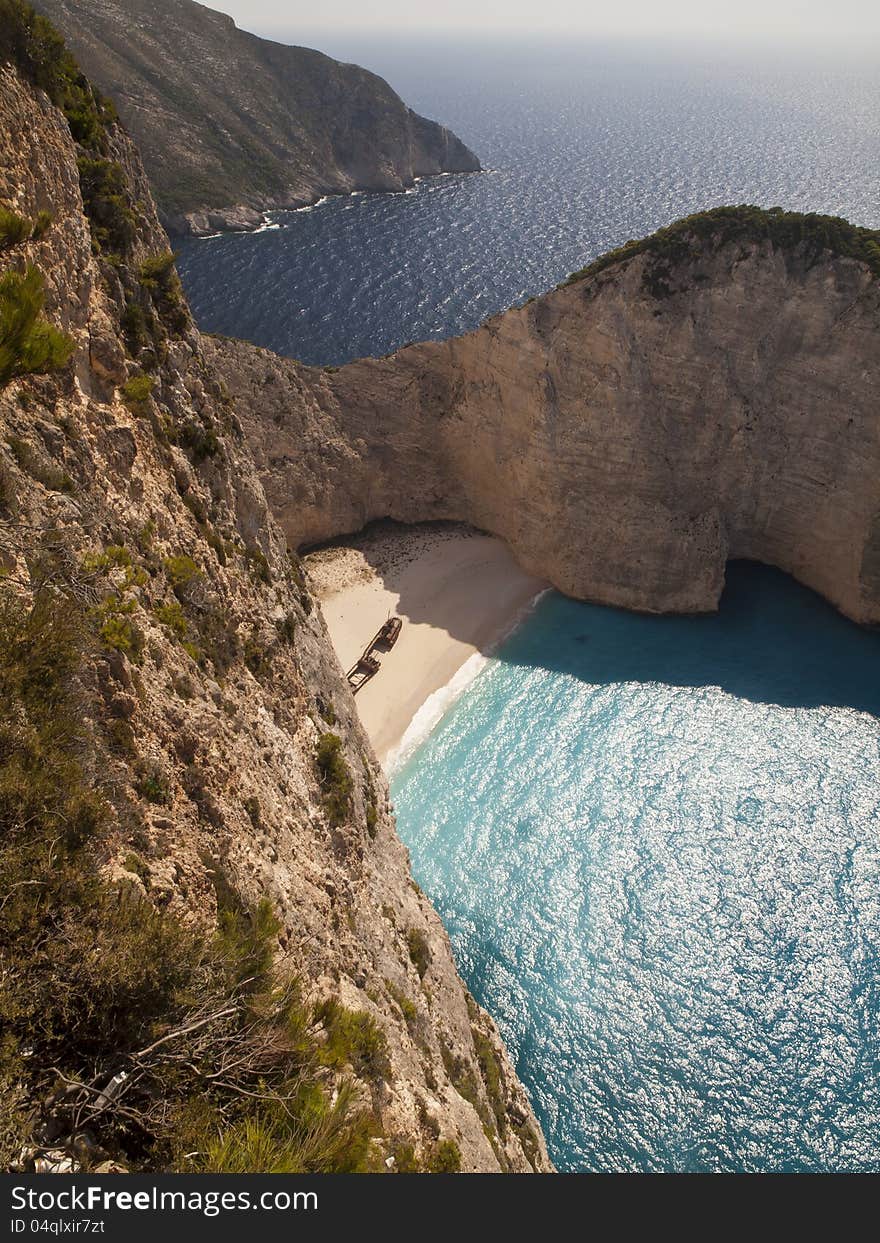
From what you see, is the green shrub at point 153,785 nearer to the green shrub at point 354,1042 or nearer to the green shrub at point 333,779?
the green shrub at point 354,1042

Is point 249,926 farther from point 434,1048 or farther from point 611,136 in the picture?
point 611,136

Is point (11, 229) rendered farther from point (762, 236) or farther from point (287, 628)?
point (762, 236)

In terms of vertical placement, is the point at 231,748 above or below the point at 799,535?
above

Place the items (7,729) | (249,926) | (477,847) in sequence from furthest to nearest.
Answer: (477,847) < (249,926) < (7,729)

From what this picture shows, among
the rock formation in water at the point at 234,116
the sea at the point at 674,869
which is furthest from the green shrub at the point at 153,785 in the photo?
the rock formation in water at the point at 234,116

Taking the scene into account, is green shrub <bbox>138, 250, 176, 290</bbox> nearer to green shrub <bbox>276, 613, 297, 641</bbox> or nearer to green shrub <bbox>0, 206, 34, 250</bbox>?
green shrub <bbox>0, 206, 34, 250</bbox>

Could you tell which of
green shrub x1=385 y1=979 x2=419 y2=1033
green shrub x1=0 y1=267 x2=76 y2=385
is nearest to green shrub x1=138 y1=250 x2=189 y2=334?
green shrub x1=0 y1=267 x2=76 y2=385

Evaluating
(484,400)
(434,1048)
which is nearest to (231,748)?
(434,1048)

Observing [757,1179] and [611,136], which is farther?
[611,136]
